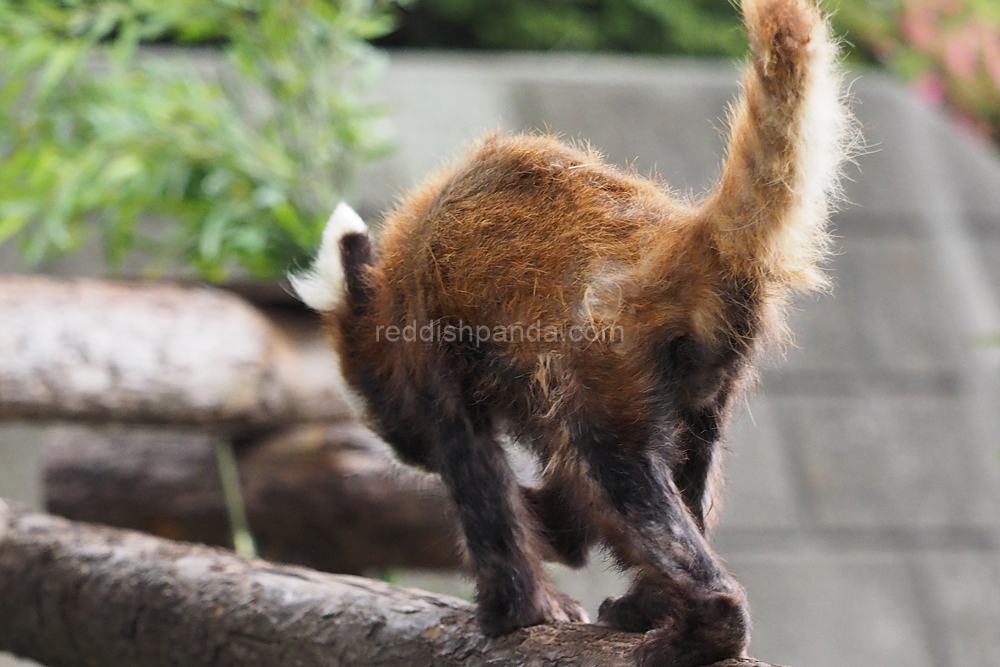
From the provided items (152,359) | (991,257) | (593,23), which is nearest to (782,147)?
(152,359)

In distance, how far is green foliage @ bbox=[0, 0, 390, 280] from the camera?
11.9ft

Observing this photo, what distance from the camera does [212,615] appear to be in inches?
84.0

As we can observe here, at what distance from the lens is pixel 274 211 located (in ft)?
12.3

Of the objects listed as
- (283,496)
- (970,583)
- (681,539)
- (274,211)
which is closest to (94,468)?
(283,496)

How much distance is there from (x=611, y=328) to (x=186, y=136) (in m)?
2.58

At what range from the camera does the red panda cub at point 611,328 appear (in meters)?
1.56

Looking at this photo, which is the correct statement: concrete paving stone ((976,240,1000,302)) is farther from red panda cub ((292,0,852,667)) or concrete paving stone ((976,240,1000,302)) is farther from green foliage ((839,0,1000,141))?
red panda cub ((292,0,852,667))

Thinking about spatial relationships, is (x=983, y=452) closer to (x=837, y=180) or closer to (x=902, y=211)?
(x=902, y=211)

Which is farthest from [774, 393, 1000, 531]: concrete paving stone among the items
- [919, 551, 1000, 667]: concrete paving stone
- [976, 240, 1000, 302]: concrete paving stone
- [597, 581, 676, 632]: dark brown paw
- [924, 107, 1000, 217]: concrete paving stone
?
[597, 581, 676, 632]: dark brown paw

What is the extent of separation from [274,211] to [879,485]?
2970 millimetres

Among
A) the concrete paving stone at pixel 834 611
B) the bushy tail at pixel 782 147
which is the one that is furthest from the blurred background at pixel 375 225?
the bushy tail at pixel 782 147

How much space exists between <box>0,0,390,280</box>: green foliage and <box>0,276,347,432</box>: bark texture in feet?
1.03

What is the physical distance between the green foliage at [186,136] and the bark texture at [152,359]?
315 mm

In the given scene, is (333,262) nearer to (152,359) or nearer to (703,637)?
(703,637)
